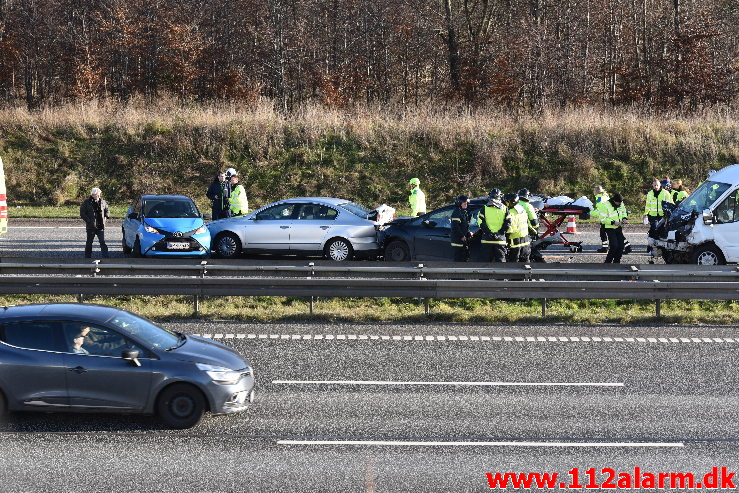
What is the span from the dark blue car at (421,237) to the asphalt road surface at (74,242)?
3139 mm

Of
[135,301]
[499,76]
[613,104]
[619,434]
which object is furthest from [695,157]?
[619,434]

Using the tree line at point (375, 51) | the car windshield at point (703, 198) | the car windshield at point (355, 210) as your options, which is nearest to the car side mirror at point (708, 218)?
the car windshield at point (703, 198)

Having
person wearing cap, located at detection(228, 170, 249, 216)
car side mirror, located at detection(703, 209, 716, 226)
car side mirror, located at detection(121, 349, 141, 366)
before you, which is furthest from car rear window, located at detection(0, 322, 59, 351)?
car side mirror, located at detection(703, 209, 716, 226)

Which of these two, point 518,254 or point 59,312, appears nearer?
point 59,312

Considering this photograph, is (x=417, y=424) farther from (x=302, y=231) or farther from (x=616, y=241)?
(x=616, y=241)

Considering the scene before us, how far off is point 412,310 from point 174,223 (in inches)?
256

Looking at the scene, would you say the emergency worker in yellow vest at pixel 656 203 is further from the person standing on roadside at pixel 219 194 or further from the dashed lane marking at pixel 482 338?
the person standing on roadside at pixel 219 194

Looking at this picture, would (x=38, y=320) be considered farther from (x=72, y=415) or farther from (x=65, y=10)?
(x=65, y=10)

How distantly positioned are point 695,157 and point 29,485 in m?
28.0

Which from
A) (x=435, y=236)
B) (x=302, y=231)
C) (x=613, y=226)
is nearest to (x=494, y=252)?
(x=435, y=236)

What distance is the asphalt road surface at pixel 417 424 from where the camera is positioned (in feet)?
27.6

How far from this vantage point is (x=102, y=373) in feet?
31.9

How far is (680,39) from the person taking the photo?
39875mm

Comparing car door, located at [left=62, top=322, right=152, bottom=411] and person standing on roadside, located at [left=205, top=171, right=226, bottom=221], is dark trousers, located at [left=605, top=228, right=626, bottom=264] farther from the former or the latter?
car door, located at [left=62, top=322, right=152, bottom=411]
